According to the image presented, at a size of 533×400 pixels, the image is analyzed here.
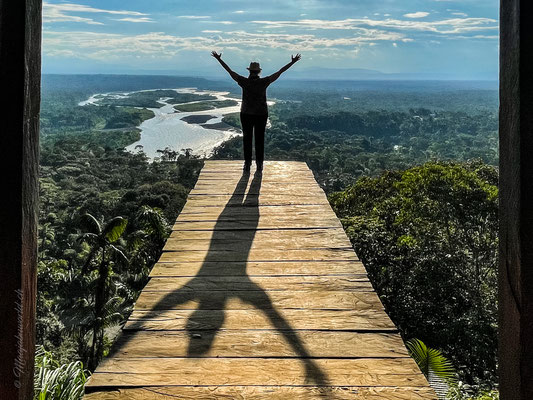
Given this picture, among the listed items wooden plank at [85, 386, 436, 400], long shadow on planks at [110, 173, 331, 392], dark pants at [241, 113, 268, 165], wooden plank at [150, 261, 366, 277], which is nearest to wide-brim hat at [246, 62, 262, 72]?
dark pants at [241, 113, 268, 165]

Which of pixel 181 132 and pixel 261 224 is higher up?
pixel 181 132

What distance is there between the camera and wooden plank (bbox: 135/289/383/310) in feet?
8.80

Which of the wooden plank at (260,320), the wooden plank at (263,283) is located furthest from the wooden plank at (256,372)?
the wooden plank at (263,283)

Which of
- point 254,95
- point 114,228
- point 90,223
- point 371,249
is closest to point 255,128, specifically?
point 254,95

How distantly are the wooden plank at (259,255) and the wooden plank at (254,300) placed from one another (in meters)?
0.56

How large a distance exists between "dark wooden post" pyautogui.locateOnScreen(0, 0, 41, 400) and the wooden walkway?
76 centimetres

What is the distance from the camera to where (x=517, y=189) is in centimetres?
119

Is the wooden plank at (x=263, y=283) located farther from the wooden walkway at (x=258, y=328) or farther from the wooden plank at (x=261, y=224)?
the wooden plank at (x=261, y=224)

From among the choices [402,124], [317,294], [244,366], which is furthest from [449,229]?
[402,124]

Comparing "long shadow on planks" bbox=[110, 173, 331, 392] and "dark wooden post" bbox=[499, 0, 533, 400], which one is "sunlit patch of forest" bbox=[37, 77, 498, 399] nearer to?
"long shadow on planks" bbox=[110, 173, 331, 392]

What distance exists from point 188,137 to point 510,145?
77.5 m

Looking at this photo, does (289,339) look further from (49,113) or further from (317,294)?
(49,113)

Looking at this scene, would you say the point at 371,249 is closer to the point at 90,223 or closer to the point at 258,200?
the point at 90,223

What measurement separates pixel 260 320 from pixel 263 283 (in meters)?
0.48
